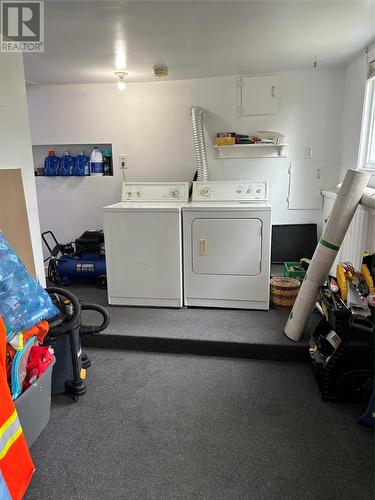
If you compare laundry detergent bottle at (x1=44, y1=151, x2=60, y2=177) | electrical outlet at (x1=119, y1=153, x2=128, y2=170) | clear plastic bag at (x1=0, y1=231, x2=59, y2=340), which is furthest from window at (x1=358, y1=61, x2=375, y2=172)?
laundry detergent bottle at (x1=44, y1=151, x2=60, y2=177)

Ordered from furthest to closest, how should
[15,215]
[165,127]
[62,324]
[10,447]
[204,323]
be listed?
[165,127], [204,323], [15,215], [62,324], [10,447]

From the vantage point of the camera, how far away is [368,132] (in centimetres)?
323

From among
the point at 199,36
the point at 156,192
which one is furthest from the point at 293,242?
the point at 199,36

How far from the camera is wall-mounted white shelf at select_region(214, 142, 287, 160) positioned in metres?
3.98

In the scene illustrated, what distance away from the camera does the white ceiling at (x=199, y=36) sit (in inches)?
85.4

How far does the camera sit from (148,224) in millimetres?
3146

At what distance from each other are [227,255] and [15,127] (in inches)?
76.6

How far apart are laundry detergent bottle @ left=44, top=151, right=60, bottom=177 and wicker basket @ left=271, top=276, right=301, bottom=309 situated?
9.79 feet

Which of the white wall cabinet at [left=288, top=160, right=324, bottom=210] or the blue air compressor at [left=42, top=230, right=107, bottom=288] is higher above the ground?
the white wall cabinet at [left=288, top=160, right=324, bottom=210]

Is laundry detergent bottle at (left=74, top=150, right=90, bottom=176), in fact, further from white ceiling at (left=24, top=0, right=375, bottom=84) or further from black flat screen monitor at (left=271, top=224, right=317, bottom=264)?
black flat screen monitor at (left=271, top=224, right=317, bottom=264)

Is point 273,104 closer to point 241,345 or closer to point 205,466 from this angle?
point 241,345

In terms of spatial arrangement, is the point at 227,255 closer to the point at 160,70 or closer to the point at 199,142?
the point at 199,142

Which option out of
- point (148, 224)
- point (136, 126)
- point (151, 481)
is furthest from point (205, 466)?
point (136, 126)

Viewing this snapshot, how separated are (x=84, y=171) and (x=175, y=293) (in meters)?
2.09
